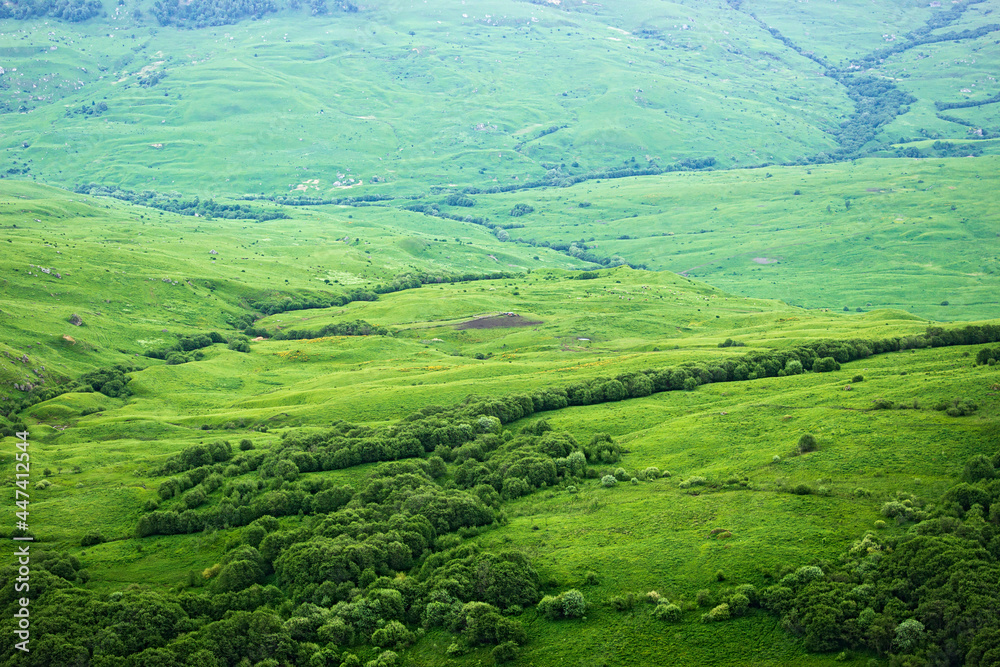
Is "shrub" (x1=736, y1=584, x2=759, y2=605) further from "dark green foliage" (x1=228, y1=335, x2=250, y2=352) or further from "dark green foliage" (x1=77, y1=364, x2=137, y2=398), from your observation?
"dark green foliage" (x1=228, y1=335, x2=250, y2=352)

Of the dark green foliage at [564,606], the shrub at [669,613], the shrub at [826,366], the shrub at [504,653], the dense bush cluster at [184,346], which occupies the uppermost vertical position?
the shrub at [826,366]

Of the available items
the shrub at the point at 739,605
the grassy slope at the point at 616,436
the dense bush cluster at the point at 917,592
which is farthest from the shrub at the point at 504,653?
the dense bush cluster at the point at 917,592

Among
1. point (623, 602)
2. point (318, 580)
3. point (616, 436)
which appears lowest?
point (318, 580)

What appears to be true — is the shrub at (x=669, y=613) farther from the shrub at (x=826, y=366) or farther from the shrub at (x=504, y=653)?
the shrub at (x=826, y=366)

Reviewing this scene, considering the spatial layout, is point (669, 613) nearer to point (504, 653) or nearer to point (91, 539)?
point (504, 653)

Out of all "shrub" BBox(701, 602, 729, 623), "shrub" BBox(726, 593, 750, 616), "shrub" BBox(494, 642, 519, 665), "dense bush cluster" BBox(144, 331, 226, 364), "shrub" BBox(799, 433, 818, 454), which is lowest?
"shrub" BBox(494, 642, 519, 665)

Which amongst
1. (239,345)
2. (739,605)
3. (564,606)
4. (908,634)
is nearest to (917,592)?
(908,634)

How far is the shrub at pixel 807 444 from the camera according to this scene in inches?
3748

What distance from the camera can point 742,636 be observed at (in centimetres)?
6531

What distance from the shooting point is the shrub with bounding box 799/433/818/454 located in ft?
312

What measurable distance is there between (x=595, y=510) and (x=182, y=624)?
4582 cm

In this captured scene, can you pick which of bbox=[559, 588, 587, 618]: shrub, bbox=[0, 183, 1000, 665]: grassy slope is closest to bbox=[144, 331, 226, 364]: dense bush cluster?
bbox=[0, 183, 1000, 665]: grassy slope

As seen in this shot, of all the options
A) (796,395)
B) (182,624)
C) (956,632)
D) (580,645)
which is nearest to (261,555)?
(182,624)

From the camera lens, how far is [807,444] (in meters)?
95.2
